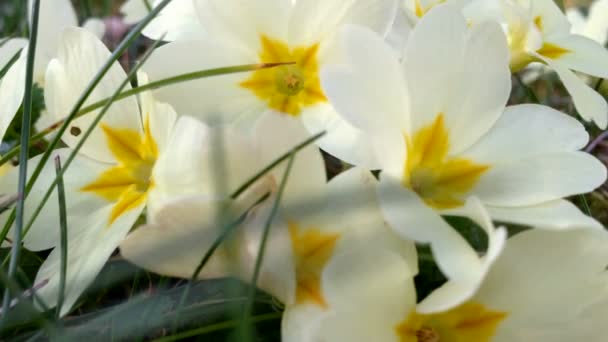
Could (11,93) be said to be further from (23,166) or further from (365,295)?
(365,295)

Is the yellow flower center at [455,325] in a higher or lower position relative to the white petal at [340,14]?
lower

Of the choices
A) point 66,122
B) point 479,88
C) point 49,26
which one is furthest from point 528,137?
point 49,26

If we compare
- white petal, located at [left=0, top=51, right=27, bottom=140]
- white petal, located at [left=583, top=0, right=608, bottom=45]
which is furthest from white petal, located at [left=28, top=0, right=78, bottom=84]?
white petal, located at [left=583, top=0, right=608, bottom=45]

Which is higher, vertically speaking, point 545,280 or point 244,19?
point 244,19

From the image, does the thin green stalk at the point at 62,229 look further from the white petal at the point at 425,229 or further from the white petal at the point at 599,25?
the white petal at the point at 599,25

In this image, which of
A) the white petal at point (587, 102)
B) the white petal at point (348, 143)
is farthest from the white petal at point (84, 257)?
the white petal at point (587, 102)

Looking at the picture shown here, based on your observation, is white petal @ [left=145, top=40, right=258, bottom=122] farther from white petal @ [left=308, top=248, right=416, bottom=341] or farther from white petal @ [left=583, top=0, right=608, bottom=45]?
white petal @ [left=583, top=0, right=608, bottom=45]

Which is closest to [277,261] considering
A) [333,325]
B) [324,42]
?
[333,325]

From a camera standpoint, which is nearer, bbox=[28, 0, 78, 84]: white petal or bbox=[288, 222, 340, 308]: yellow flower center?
bbox=[288, 222, 340, 308]: yellow flower center
